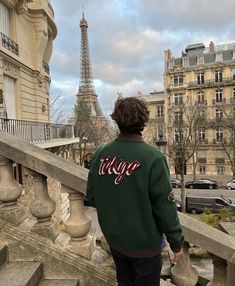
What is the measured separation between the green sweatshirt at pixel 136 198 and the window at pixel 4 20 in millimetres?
13906

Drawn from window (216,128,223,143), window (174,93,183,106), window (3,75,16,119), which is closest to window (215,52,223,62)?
window (174,93,183,106)

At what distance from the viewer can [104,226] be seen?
75.0 inches

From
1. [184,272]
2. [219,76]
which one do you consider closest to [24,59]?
[184,272]

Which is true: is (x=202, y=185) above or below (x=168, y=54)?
below

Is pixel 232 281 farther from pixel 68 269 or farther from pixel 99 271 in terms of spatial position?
pixel 68 269

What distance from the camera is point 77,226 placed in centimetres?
236

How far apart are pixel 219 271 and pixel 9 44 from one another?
46.1 ft

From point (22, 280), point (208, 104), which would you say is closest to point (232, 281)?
point (22, 280)

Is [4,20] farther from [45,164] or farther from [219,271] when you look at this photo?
[219,271]

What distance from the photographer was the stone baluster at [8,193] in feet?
7.93

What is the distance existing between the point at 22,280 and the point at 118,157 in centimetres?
123

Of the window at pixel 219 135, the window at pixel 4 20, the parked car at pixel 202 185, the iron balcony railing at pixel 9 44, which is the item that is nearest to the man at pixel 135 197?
the iron balcony railing at pixel 9 44

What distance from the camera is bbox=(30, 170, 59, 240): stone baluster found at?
238 centimetres

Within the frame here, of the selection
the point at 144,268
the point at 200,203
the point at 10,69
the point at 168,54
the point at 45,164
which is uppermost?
the point at 168,54
